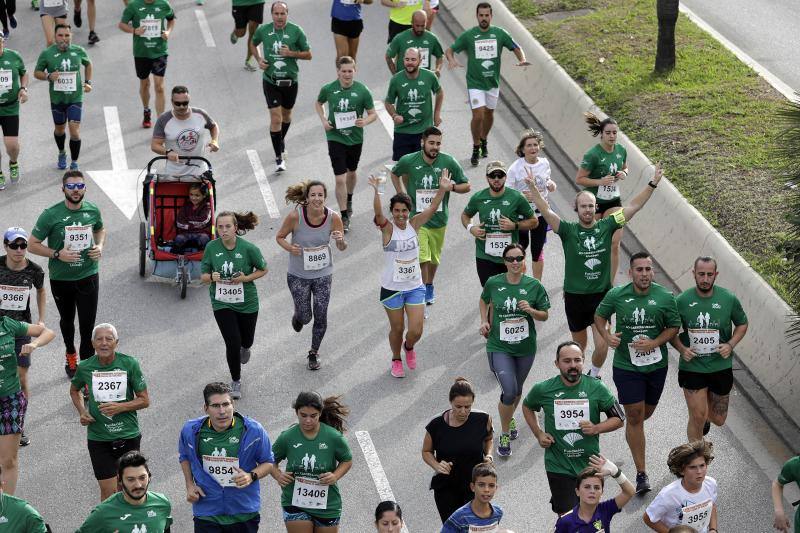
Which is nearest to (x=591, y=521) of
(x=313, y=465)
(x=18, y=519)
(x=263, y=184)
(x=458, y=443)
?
(x=458, y=443)

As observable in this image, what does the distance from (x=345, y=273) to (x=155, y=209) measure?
2.15m

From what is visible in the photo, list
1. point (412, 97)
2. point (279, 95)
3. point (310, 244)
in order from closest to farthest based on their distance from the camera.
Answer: point (310, 244) → point (412, 97) → point (279, 95)

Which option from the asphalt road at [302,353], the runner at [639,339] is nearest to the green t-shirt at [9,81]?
the asphalt road at [302,353]

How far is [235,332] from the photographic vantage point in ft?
43.7

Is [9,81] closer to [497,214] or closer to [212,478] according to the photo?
[497,214]

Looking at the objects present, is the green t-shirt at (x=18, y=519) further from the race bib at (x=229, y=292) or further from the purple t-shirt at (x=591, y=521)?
the race bib at (x=229, y=292)

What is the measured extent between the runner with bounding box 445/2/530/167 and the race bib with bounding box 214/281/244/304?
570 centimetres

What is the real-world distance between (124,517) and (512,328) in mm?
4036

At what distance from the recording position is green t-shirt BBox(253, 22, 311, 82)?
58.4 feet

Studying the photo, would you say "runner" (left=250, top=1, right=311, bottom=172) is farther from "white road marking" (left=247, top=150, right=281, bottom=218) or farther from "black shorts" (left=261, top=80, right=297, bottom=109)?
"white road marking" (left=247, top=150, right=281, bottom=218)

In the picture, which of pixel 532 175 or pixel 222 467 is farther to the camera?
pixel 532 175

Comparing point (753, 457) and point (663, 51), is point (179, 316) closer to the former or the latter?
point (753, 457)

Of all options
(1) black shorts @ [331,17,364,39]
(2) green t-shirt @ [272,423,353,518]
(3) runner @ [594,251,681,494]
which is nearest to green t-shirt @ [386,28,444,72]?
(1) black shorts @ [331,17,364,39]

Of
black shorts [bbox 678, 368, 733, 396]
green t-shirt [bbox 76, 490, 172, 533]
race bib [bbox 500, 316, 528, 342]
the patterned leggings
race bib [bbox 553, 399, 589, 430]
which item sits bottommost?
the patterned leggings
